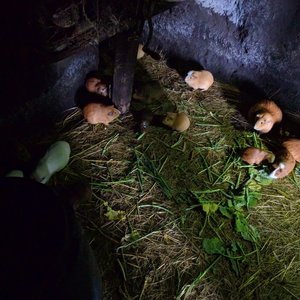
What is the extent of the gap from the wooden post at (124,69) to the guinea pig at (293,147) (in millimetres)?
1149

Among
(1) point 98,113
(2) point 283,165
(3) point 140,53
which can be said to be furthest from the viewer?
(3) point 140,53

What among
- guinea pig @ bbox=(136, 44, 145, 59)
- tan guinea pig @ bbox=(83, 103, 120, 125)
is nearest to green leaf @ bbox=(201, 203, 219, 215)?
tan guinea pig @ bbox=(83, 103, 120, 125)

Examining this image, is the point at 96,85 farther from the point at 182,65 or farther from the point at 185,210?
the point at 185,210

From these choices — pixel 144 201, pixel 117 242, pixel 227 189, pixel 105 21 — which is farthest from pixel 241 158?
pixel 105 21

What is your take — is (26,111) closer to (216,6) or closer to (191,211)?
(191,211)

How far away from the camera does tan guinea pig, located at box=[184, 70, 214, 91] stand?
2.97 metres

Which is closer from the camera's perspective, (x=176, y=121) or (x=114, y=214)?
(x=114, y=214)

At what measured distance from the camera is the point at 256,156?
257cm

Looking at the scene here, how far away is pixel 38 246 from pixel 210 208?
1284 mm

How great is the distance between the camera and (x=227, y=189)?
8.21 feet

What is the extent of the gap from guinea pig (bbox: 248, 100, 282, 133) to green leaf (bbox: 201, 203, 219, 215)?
71 cm

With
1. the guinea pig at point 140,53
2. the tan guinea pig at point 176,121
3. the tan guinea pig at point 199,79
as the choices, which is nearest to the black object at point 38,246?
the tan guinea pig at point 176,121

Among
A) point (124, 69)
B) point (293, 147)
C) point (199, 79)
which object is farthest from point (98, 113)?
point (293, 147)

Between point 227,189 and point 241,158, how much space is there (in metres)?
0.28
